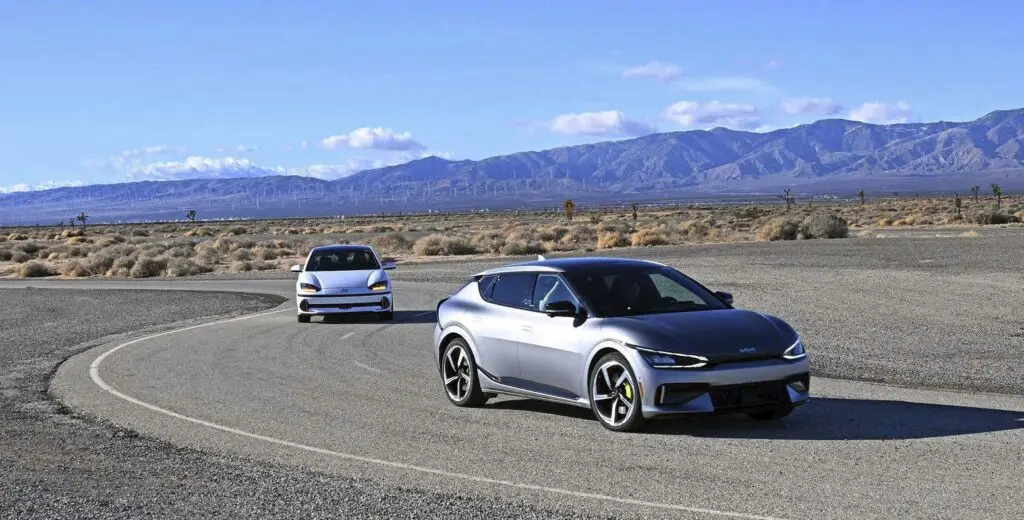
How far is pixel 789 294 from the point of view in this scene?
2508 centimetres

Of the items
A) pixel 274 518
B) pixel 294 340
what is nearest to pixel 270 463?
pixel 274 518

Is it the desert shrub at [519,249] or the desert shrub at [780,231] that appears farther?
the desert shrub at [780,231]

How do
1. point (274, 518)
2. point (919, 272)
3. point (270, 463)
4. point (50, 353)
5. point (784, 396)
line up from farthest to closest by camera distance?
point (919, 272), point (50, 353), point (784, 396), point (270, 463), point (274, 518)

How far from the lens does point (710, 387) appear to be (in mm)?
9539

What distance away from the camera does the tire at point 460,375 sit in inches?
455

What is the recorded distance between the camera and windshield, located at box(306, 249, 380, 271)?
23.0 m

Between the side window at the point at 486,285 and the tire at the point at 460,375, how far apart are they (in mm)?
482

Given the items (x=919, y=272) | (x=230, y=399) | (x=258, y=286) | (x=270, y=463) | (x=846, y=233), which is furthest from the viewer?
(x=846, y=233)

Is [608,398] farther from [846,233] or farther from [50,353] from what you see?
[846,233]

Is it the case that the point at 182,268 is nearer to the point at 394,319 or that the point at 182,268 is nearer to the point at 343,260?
the point at 343,260

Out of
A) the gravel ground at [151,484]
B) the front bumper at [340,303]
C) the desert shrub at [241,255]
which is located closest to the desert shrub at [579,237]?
the desert shrub at [241,255]

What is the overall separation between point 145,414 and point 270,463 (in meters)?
3.15

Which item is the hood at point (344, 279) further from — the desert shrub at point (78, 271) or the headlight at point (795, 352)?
the desert shrub at point (78, 271)

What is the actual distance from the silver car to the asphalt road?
0.28 metres
